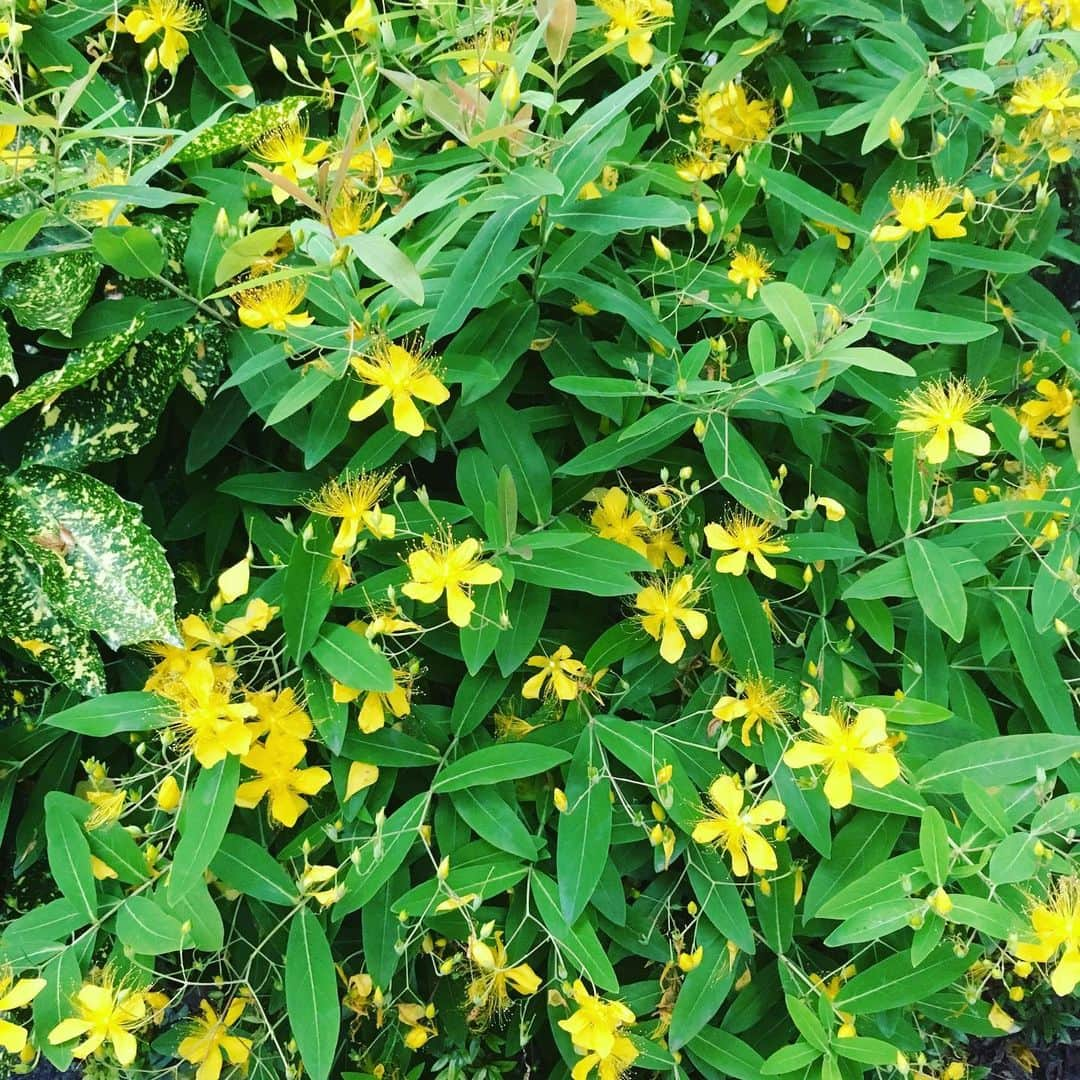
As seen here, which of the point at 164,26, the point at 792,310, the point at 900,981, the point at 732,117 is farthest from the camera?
the point at 732,117

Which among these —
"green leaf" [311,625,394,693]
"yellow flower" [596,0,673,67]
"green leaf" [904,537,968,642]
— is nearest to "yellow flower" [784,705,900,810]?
"green leaf" [904,537,968,642]

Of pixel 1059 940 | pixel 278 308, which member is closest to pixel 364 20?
pixel 278 308

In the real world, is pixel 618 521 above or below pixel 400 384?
below

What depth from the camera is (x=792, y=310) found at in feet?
2.39

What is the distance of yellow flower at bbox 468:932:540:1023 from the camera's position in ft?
2.62

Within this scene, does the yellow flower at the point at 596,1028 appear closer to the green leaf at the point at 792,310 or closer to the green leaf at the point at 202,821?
the green leaf at the point at 202,821

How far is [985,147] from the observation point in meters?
1.12

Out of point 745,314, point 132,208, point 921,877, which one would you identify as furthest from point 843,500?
point 132,208

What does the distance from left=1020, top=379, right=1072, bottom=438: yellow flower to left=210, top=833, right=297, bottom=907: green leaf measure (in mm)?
925

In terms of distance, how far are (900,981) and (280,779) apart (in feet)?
1.91

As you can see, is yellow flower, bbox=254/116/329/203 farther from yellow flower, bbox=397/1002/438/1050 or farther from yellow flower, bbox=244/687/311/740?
yellow flower, bbox=397/1002/438/1050

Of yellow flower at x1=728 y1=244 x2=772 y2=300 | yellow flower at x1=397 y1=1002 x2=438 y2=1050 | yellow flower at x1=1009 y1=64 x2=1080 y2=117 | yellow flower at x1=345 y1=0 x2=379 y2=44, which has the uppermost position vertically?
yellow flower at x1=345 y1=0 x2=379 y2=44

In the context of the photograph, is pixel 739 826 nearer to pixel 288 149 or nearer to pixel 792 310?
pixel 792 310

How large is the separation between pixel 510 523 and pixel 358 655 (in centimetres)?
17
